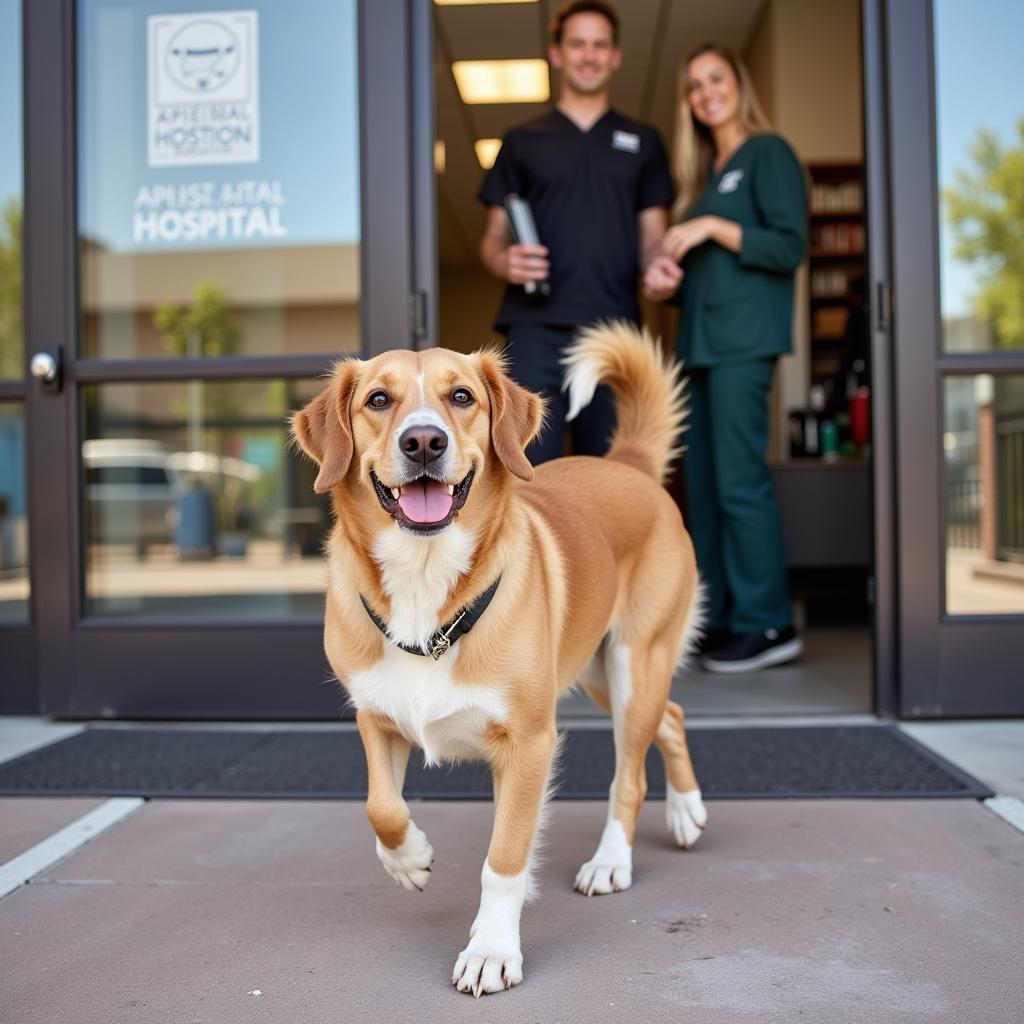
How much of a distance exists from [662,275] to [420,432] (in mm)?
2511

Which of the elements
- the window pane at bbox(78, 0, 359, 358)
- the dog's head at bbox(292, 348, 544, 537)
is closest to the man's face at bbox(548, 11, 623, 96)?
the window pane at bbox(78, 0, 359, 358)

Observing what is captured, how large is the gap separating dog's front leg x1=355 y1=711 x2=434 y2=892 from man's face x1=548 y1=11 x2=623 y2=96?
9.21 ft

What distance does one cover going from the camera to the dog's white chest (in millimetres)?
1985

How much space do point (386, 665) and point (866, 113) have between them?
2759mm

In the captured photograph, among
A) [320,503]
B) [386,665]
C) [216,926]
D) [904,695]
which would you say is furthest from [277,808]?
[320,503]

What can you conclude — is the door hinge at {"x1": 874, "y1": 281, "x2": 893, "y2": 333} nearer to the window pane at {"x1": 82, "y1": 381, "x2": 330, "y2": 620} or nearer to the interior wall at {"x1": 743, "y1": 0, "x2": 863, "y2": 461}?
the window pane at {"x1": 82, "y1": 381, "x2": 330, "y2": 620}

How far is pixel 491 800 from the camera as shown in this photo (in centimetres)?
294

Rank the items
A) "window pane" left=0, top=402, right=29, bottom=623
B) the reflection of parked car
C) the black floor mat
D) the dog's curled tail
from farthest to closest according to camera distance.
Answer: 1. the reflection of parked car
2. "window pane" left=0, top=402, right=29, bottom=623
3. the black floor mat
4. the dog's curled tail

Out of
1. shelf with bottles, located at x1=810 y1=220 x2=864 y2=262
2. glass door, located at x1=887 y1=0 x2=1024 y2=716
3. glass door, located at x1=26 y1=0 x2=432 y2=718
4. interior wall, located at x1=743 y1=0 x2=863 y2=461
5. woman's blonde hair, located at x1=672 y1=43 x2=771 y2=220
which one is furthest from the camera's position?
shelf with bottles, located at x1=810 y1=220 x2=864 y2=262

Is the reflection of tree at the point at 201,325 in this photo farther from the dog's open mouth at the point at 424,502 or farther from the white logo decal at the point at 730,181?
the dog's open mouth at the point at 424,502

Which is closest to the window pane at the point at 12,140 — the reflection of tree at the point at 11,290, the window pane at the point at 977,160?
the reflection of tree at the point at 11,290

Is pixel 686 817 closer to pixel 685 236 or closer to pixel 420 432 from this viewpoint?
pixel 420 432

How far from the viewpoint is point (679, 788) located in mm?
2555

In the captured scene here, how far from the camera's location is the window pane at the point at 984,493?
3.75m
